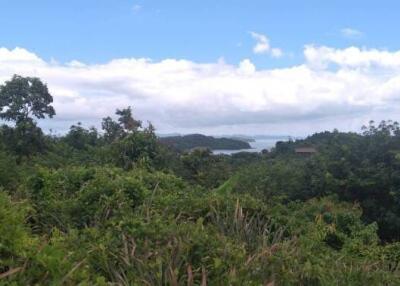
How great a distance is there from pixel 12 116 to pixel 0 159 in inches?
268

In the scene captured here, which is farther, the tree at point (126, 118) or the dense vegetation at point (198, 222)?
the tree at point (126, 118)

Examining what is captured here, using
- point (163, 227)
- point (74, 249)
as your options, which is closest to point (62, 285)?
point (74, 249)

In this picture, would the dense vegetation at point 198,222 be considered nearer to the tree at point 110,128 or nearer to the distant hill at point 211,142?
the tree at point 110,128

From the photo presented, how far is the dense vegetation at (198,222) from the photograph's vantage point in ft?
16.3

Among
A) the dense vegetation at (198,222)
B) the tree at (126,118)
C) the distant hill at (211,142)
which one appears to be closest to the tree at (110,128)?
the tree at (126,118)

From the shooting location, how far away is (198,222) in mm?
6746

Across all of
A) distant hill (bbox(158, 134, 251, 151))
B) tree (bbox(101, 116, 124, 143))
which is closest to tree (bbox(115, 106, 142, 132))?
tree (bbox(101, 116, 124, 143))

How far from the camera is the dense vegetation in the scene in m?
4.97

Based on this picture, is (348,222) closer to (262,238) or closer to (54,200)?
(262,238)

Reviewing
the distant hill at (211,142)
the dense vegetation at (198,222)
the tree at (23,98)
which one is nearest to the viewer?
the dense vegetation at (198,222)

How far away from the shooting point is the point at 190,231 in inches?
242

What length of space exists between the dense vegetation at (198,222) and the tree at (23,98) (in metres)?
2.42

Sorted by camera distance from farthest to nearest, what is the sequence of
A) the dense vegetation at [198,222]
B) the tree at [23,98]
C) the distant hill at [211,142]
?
the distant hill at [211,142] → the tree at [23,98] → the dense vegetation at [198,222]

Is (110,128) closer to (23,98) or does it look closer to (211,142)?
(23,98)
